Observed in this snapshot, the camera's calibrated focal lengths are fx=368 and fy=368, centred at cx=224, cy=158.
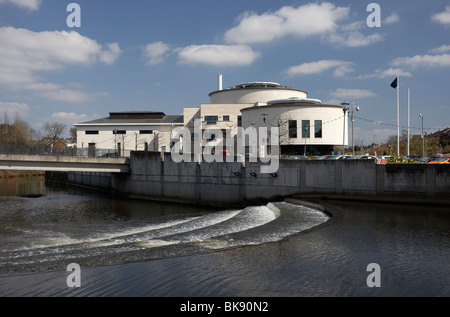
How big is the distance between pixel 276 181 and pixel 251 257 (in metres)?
18.2

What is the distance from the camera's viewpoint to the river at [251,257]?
31.4 feet

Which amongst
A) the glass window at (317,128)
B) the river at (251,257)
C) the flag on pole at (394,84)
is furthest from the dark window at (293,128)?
the river at (251,257)

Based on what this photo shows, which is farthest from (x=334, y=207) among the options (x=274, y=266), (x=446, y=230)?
(x=274, y=266)

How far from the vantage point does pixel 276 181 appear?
1180 inches

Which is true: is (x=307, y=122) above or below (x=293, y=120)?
below

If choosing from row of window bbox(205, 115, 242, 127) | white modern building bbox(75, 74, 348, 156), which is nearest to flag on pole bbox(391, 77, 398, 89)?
white modern building bbox(75, 74, 348, 156)

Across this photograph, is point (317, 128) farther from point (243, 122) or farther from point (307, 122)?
point (243, 122)

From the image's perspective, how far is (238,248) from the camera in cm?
1337

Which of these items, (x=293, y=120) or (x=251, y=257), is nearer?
(x=251, y=257)

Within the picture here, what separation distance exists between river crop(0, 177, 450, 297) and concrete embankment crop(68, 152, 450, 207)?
2312mm

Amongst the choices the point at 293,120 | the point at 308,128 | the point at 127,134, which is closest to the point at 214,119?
the point at 293,120

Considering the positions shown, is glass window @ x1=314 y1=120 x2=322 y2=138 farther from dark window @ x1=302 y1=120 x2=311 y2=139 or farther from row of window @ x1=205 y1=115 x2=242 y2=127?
row of window @ x1=205 y1=115 x2=242 y2=127

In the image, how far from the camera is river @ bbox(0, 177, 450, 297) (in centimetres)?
959
